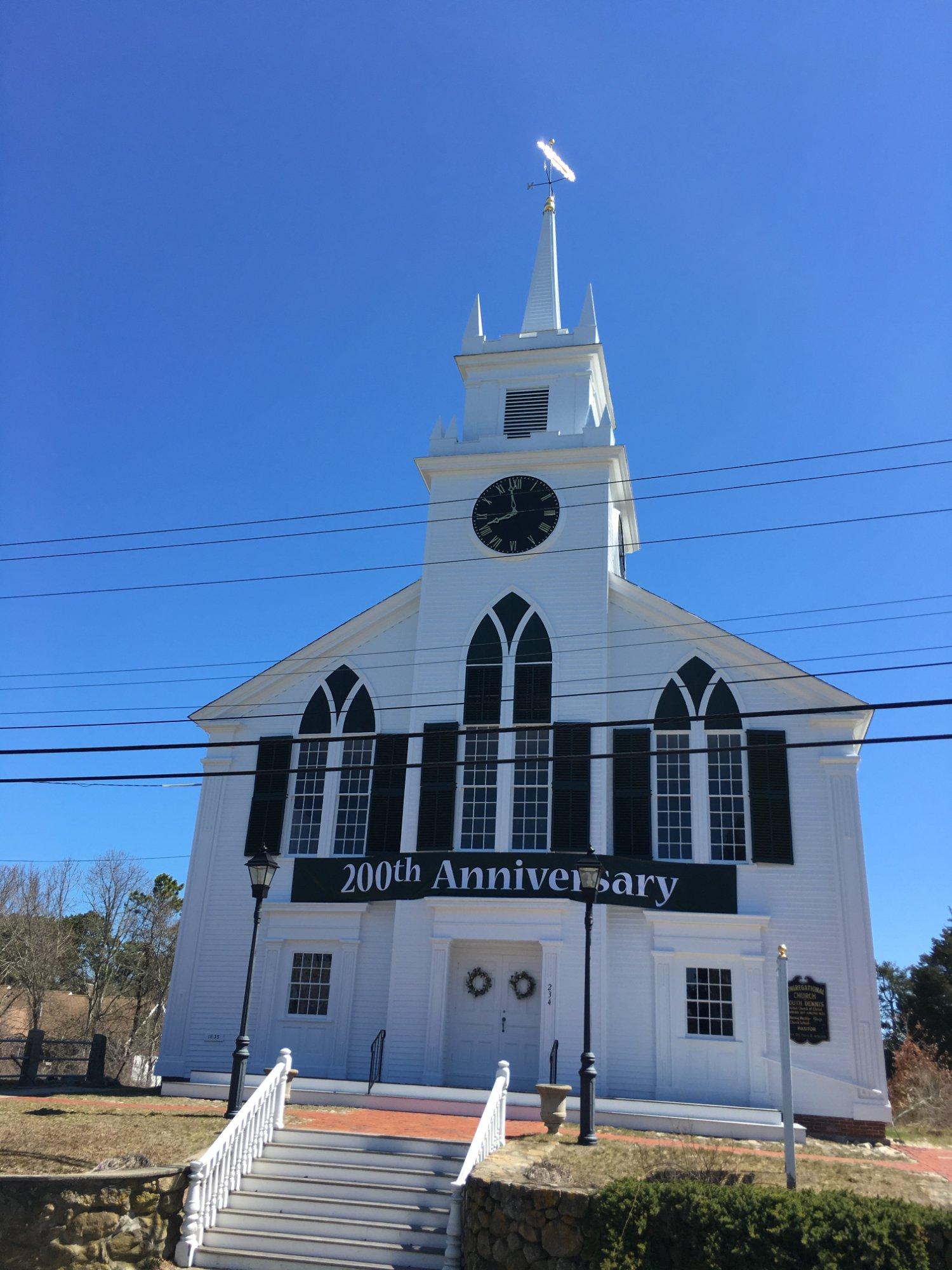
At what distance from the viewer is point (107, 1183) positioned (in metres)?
12.3

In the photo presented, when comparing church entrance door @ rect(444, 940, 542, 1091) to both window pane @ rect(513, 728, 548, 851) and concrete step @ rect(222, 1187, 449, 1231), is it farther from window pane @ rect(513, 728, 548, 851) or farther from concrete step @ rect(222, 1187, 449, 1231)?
concrete step @ rect(222, 1187, 449, 1231)

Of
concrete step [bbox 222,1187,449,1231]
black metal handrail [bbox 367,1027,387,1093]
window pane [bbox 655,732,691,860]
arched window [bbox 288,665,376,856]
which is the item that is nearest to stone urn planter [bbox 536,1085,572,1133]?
concrete step [bbox 222,1187,449,1231]

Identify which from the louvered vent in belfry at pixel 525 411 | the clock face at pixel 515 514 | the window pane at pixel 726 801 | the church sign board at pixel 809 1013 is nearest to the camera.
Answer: the church sign board at pixel 809 1013

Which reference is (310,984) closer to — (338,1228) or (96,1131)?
(96,1131)

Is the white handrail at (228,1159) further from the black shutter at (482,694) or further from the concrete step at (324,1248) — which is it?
the black shutter at (482,694)

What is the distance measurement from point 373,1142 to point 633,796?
31.9 feet

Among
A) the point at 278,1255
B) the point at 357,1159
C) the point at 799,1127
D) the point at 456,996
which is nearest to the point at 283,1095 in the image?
the point at 357,1159

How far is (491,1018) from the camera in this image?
70.4 ft

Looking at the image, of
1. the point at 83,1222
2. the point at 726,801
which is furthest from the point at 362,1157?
the point at 726,801

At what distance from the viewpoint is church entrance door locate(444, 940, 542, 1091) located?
21.1 meters

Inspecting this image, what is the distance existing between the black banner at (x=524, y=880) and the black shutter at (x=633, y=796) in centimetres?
43

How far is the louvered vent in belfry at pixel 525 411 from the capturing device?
26422 millimetres

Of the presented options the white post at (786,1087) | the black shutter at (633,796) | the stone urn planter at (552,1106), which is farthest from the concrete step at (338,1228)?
the black shutter at (633,796)

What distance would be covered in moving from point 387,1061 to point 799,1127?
8.35 metres
